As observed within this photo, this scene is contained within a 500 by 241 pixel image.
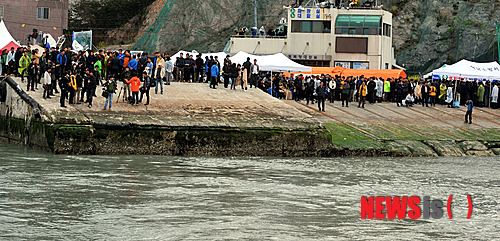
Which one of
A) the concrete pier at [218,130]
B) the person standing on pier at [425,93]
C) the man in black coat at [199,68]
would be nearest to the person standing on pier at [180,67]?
the man in black coat at [199,68]

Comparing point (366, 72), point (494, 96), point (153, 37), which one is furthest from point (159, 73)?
point (153, 37)

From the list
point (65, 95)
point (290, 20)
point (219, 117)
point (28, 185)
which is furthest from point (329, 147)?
point (290, 20)

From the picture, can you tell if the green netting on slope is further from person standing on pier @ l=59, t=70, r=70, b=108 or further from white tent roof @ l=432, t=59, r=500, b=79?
person standing on pier @ l=59, t=70, r=70, b=108

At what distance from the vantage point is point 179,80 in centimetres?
3459

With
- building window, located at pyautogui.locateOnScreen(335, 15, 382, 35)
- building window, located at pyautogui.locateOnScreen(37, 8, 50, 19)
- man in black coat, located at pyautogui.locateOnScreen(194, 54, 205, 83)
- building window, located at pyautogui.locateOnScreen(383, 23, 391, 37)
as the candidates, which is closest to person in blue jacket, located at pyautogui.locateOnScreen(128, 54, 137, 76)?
man in black coat, located at pyautogui.locateOnScreen(194, 54, 205, 83)

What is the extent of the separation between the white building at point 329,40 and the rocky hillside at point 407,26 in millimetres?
14449

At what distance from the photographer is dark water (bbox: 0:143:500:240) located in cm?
1165

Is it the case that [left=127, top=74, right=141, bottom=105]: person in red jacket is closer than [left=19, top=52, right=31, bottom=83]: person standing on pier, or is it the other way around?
[left=127, top=74, right=141, bottom=105]: person in red jacket

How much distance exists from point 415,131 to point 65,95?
1605 cm

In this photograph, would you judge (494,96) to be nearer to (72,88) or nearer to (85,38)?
(72,88)

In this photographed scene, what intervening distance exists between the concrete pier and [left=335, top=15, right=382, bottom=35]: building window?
28781 mm

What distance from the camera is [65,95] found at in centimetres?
2325

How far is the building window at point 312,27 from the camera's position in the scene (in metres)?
58.3

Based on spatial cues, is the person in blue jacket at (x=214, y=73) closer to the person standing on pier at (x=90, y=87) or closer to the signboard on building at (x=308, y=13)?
the person standing on pier at (x=90, y=87)
